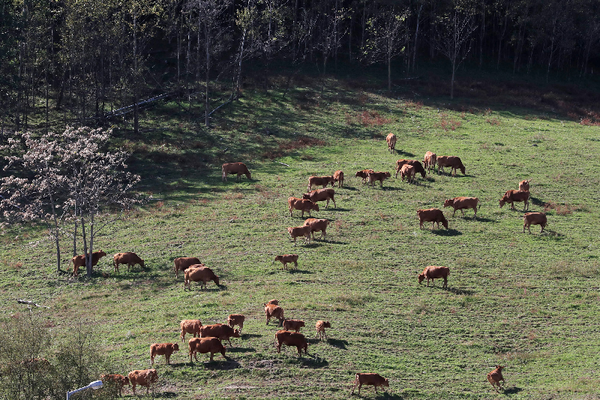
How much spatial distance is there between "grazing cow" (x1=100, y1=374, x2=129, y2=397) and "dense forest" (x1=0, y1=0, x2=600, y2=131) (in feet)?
139

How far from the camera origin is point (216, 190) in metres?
50.8

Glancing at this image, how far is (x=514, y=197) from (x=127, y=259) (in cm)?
2496

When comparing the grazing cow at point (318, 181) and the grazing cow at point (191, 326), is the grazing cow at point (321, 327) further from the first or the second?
the grazing cow at point (318, 181)

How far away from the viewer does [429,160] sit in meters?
53.1

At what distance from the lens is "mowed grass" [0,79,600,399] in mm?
25406

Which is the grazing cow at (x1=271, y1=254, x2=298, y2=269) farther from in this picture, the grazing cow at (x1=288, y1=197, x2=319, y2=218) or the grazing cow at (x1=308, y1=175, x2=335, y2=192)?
the grazing cow at (x1=308, y1=175, x2=335, y2=192)

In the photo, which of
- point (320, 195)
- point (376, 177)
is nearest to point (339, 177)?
point (376, 177)

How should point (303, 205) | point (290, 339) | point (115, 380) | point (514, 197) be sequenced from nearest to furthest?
point (115, 380) → point (290, 339) → point (303, 205) → point (514, 197)

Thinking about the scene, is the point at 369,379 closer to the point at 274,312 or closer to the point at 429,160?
the point at 274,312

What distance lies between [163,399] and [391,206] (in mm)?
25779

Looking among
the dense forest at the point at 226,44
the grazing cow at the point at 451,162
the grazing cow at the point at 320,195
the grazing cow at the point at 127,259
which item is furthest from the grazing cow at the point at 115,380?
the dense forest at the point at 226,44

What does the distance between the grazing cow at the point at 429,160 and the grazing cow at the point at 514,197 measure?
8.55 m

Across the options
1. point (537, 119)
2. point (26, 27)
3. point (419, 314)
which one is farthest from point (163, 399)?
point (537, 119)

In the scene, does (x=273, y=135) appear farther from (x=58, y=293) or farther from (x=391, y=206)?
(x=58, y=293)
